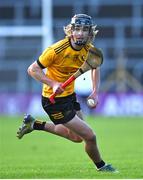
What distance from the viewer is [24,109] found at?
36.1m

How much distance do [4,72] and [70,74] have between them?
2586cm

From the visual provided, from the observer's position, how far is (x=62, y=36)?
132 feet

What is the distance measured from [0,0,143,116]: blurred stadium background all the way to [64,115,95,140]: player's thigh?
21170mm

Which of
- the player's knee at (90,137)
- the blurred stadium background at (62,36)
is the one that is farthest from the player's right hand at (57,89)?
the blurred stadium background at (62,36)

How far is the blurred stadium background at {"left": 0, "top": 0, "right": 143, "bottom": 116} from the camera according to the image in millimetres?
36438

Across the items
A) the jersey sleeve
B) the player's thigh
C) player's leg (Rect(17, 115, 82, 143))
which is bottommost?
player's leg (Rect(17, 115, 82, 143))

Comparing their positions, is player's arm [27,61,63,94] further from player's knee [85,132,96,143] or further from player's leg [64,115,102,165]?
player's knee [85,132,96,143]

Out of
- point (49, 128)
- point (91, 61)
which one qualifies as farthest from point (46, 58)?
point (49, 128)

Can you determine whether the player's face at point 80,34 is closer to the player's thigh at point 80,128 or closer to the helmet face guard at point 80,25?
the helmet face guard at point 80,25

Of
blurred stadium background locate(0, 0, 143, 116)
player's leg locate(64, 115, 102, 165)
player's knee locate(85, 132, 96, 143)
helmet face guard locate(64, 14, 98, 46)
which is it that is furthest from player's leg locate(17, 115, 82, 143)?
blurred stadium background locate(0, 0, 143, 116)

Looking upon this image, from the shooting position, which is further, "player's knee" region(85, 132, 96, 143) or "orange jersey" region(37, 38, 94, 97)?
"player's knee" region(85, 132, 96, 143)

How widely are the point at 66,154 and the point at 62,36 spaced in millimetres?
22412

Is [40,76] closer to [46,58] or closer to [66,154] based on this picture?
[46,58]

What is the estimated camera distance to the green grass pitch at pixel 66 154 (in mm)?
12868
